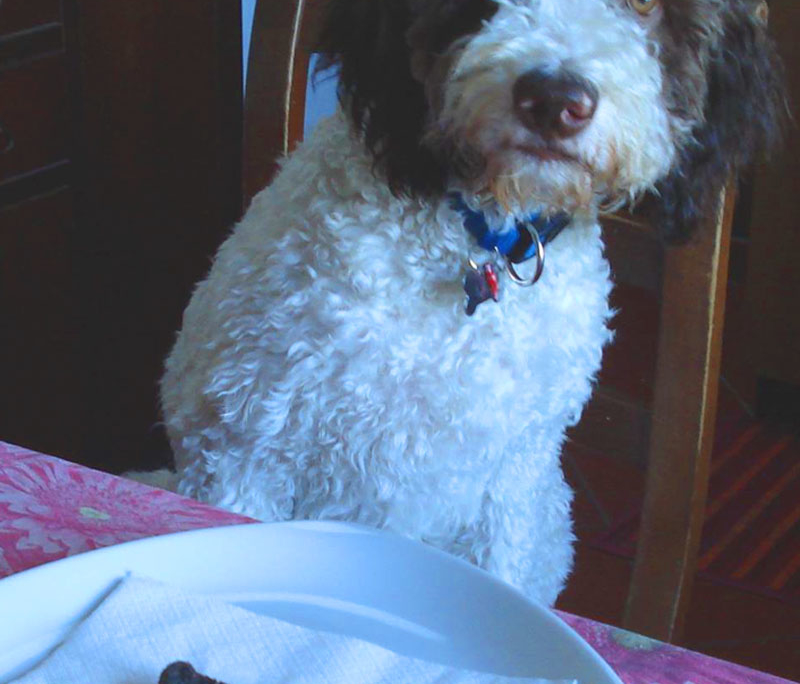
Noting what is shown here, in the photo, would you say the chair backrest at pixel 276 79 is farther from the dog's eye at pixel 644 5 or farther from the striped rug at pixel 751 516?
the striped rug at pixel 751 516

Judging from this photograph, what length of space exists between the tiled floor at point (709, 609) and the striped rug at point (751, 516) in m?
0.03

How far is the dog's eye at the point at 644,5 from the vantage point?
86 centimetres

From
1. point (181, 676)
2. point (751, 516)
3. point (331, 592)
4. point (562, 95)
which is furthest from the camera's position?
point (751, 516)

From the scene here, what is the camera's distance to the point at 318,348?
3.01 feet

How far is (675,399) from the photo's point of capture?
882 millimetres

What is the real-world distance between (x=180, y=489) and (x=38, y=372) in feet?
2.90

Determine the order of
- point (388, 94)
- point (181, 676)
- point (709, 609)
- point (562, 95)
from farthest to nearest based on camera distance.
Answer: point (709, 609), point (388, 94), point (562, 95), point (181, 676)

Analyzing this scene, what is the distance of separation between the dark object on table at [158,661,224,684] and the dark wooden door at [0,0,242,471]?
136 centimetres

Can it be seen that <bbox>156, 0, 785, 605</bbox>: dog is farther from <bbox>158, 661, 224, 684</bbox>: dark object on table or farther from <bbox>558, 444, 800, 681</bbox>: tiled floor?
<bbox>558, 444, 800, 681</bbox>: tiled floor

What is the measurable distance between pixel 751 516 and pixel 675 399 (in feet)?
3.88

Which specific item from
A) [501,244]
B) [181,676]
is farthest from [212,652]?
[501,244]

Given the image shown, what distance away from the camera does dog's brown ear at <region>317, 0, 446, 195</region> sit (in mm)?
854

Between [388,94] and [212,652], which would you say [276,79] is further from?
[212,652]

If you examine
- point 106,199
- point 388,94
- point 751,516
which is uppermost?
point 388,94
